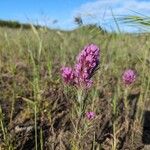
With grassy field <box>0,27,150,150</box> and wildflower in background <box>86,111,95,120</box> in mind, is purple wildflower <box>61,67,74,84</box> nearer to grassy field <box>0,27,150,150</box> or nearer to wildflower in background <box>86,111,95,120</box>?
grassy field <box>0,27,150,150</box>

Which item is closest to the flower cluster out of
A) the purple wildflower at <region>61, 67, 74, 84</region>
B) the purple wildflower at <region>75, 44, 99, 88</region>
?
the purple wildflower at <region>75, 44, 99, 88</region>

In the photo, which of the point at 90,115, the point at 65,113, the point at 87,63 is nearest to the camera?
the point at 87,63

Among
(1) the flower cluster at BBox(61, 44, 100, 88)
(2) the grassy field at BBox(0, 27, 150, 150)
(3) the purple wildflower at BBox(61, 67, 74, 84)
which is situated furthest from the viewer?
(2) the grassy field at BBox(0, 27, 150, 150)

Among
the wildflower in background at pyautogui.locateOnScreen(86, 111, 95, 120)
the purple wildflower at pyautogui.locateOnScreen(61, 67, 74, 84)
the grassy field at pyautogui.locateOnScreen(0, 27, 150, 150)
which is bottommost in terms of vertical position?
the grassy field at pyautogui.locateOnScreen(0, 27, 150, 150)

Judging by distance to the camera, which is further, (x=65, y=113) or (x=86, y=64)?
(x=65, y=113)

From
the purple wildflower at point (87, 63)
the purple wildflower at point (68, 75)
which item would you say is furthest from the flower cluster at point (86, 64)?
the purple wildflower at point (68, 75)

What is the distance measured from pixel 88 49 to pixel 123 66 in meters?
3.44

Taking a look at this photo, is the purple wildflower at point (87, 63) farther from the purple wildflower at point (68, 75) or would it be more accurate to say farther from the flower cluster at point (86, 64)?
the purple wildflower at point (68, 75)

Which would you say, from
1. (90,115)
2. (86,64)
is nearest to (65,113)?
(90,115)

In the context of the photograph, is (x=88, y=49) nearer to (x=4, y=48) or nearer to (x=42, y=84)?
(x=42, y=84)

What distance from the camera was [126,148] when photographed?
3.10 meters

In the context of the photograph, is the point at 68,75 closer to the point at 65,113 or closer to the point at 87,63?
the point at 87,63

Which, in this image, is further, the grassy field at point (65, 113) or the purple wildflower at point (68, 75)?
the grassy field at point (65, 113)

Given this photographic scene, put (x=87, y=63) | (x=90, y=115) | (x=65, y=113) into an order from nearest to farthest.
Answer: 1. (x=87, y=63)
2. (x=90, y=115)
3. (x=65, y=113)
